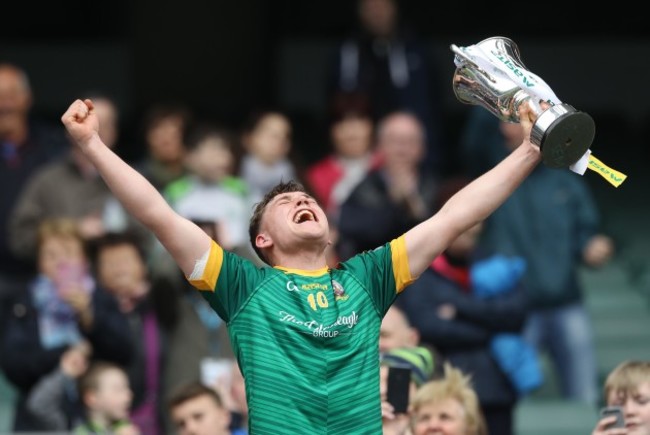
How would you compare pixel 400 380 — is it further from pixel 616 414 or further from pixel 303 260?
pixel 303 260

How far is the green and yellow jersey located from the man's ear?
Result: 0.12 metres

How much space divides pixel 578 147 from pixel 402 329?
211 centimetres

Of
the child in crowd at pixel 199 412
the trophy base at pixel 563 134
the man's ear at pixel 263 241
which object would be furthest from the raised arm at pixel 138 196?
the child in crowd at pixel 199 412

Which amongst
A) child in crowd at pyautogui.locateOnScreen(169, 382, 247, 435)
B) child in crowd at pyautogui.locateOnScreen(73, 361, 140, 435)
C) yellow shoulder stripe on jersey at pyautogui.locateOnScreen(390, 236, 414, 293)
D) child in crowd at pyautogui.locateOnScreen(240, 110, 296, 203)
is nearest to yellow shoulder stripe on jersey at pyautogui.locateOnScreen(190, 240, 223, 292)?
yellow shoulder stripe on jersey at pyautogui.locateOnScreen(390, 236, 414, 293)

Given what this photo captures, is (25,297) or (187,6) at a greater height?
(187,6)

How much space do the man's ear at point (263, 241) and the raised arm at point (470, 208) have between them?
445 mm

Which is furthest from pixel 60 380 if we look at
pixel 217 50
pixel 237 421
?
pixel 217 50

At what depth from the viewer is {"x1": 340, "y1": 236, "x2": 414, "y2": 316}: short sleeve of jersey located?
18.7 ft

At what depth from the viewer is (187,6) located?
1355cm

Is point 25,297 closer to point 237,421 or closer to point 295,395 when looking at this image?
point 237,421

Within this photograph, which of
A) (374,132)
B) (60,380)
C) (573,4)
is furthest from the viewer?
(573,4)

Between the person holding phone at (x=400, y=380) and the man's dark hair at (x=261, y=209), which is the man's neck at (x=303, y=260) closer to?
the man's dark hair at (x=261, y=209)

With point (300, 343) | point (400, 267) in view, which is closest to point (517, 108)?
point (400, 267)

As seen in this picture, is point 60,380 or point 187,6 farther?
point 187,6
